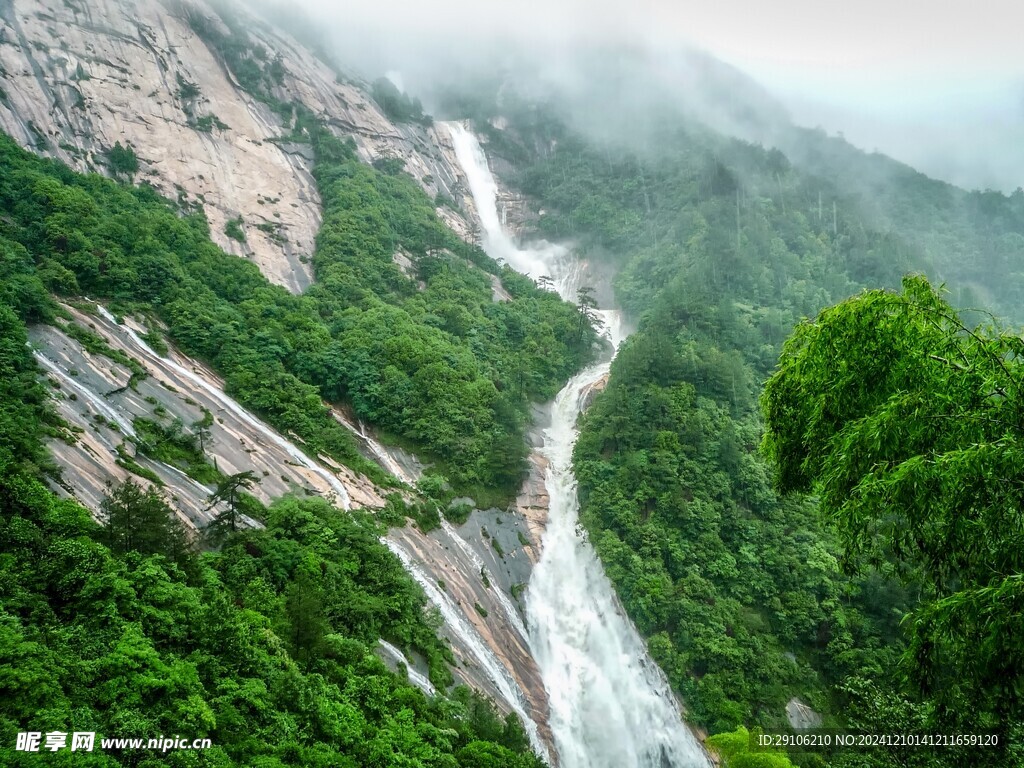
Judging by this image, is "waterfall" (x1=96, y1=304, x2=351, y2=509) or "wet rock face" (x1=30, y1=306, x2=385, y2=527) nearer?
"wet rock face" (x1=30, y1=306, x2=385, y2=527)

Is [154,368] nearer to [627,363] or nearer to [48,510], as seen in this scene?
[48,510]

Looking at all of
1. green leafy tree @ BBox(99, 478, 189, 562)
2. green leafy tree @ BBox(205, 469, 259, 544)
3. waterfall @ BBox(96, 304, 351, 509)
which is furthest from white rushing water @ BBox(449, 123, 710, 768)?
green leafy tree @ BBox(99, 478, 189, 562)

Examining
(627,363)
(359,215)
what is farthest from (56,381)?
(359,215)

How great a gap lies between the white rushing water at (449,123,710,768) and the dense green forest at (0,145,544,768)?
5.33 meters

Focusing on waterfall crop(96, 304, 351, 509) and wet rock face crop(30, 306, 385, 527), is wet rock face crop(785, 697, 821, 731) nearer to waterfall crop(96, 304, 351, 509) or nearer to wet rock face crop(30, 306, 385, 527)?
wet rock face crop(30, 306, 385, 527)

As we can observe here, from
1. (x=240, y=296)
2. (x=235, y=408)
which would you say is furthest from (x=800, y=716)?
(x=240, y=296)

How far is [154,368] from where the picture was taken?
75.6 ft

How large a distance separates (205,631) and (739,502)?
24.1m

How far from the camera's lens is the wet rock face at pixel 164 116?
121ft

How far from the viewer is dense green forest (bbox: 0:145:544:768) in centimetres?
841

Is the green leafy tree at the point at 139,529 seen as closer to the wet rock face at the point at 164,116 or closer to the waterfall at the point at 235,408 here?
the waterfall at the point at 235,408

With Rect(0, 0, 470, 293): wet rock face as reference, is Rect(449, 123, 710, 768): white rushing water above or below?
below

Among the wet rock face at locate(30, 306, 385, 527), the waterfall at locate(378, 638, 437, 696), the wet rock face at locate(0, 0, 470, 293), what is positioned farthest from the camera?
the wet rock face at locate(0, 0, 470, 293)

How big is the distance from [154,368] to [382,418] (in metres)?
10.4
